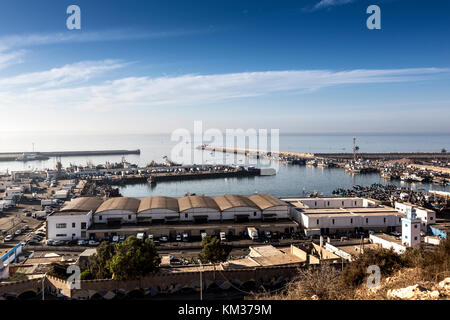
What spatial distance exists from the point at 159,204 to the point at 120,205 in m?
0.92

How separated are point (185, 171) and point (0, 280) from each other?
685 inches

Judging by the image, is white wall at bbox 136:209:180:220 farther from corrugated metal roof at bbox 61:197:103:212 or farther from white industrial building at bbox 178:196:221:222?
corrugated metal roof at bbox 61:197:103:212

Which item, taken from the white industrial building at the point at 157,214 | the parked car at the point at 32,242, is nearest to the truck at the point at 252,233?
the white industrial building at the point at 157,214

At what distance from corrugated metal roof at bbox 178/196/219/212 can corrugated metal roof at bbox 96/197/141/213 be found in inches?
43.7

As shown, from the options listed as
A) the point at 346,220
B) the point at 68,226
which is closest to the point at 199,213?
the point at 68,226

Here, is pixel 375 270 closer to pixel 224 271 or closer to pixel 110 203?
pixel 224 271

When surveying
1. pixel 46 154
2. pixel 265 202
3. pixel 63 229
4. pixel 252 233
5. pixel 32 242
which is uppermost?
pixel 46 154

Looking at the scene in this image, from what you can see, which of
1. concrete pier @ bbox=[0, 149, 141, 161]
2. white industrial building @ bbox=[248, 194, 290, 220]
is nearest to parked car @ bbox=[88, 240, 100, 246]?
white industrial building @ bbox=[248, 194, 290, 220]

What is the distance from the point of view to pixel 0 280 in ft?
16.3

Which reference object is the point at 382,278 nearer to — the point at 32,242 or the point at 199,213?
the point at 199,213

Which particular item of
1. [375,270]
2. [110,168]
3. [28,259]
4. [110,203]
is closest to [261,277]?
[375,270]

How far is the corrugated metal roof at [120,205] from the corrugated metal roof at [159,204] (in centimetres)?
17

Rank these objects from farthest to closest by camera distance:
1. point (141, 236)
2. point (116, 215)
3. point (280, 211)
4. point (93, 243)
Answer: point (280, 211) < point (116, 215) < point (141, 236) < point (93, 243)

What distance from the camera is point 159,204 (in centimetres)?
855
